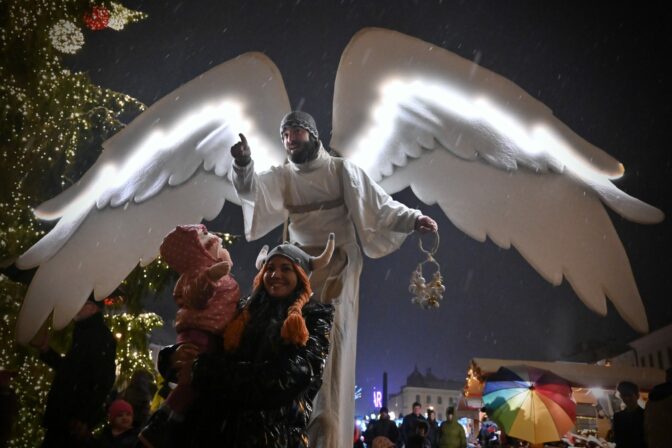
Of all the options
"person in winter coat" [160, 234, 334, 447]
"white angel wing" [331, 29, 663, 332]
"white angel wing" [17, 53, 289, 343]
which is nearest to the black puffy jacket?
"person in winter coat" [160, 234, 334, 447]

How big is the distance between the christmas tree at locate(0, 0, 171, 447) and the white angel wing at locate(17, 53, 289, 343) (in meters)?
1.70

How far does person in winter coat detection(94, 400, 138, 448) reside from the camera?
323 cm

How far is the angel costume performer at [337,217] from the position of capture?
2.84 metres

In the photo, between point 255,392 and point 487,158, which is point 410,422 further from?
point 255,392

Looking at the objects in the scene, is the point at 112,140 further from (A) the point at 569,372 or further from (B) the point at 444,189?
(A) the point at 569,372

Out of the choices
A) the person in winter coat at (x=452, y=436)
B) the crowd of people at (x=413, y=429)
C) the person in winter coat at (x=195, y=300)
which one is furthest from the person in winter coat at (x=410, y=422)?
the person in winter coat at (x=195, y=300)

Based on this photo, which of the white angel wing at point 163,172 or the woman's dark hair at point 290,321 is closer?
the woman's dark hair at point 290,321

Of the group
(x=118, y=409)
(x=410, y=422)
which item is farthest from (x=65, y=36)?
(x=410, y=422)

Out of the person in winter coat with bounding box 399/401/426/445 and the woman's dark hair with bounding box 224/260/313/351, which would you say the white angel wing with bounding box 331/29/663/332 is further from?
the person in winter coat with bounding box 399/401/426/445

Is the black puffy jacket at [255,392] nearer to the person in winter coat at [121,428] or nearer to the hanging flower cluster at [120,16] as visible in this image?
the person in winter coat at [121,428]

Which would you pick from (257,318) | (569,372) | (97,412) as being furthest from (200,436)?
(569,372)

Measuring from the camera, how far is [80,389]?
→ 9.66 feet

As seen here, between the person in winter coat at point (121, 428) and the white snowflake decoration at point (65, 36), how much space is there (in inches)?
174

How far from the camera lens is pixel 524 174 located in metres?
3.40
